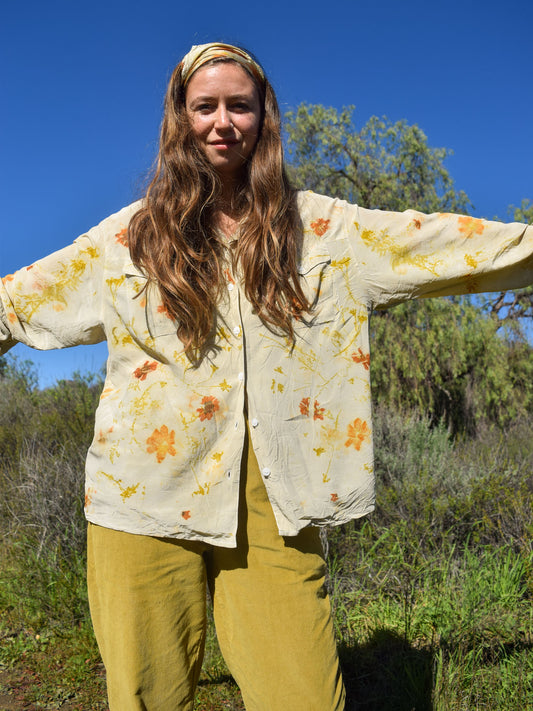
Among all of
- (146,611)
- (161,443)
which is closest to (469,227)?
(161,443)

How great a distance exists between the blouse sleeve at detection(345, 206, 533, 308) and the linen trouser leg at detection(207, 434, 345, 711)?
616 mm

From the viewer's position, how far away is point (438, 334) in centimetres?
800

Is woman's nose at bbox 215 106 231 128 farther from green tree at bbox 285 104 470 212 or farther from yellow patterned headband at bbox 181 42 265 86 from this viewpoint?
green tree at bbox 285 104 470 212

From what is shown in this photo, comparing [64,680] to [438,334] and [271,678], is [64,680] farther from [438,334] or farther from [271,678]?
[438,334]

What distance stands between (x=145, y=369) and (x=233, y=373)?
23 cm

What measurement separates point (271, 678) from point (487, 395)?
297 inches

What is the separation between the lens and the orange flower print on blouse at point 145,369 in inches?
61.6

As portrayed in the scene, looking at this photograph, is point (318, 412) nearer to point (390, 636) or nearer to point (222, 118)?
point (222, 118)

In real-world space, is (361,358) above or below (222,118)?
below

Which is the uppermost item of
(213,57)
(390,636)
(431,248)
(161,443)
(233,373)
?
(213,57)

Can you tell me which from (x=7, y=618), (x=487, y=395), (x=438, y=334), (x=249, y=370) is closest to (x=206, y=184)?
(x=249, y=370)

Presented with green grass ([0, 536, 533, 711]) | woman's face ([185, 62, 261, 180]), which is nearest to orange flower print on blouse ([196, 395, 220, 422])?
woman's face ([185, 62, 261, 180])

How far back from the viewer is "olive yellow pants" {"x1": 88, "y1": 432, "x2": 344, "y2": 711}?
1.56 metres

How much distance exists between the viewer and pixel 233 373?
1.55 m
